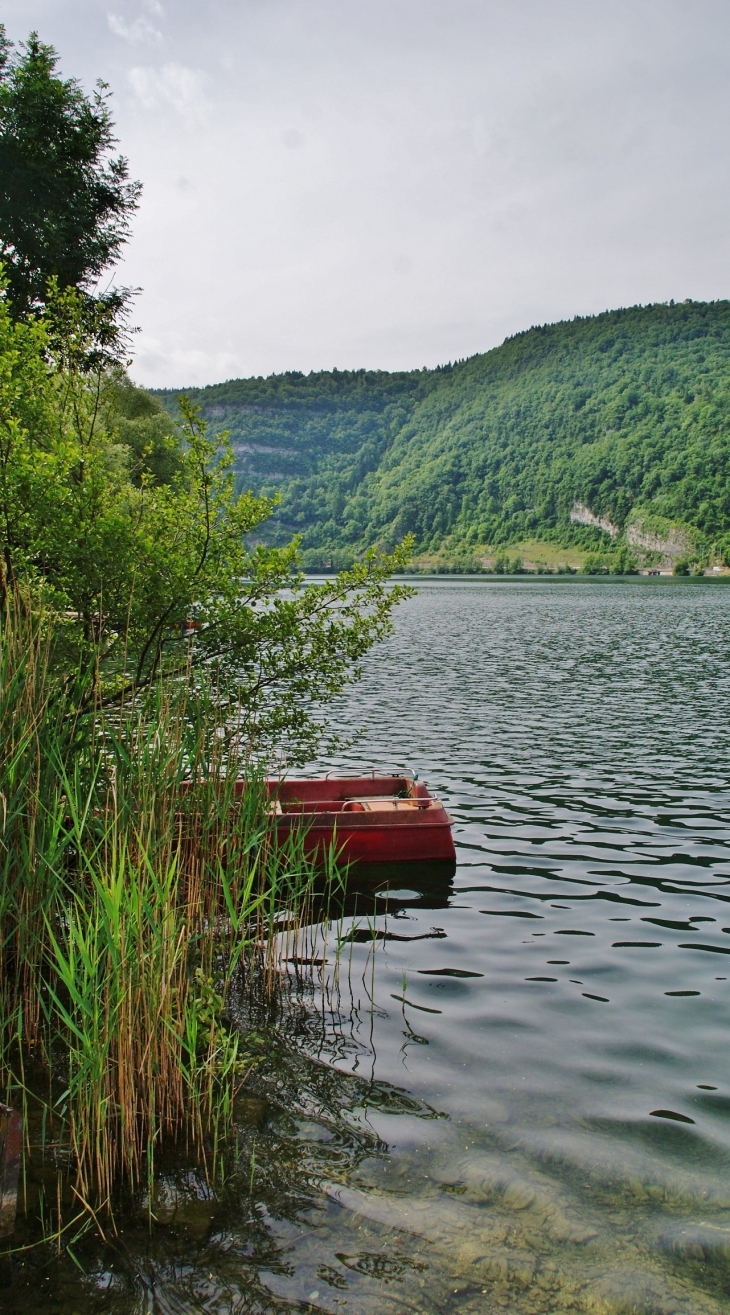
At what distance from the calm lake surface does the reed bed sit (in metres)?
0.34

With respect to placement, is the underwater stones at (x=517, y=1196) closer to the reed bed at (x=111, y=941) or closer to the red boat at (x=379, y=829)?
the reed bed at (x=111, y=941)

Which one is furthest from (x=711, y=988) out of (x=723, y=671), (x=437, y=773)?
(x=723, y=671)

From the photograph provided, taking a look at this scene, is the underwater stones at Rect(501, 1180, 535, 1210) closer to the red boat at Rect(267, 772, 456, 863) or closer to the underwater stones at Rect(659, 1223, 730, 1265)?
the underwater stones at Rect(659, 1223, 730, 1265)

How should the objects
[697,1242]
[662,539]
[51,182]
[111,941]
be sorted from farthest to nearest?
[662,539], [51,182], [697,1242], [111,941]

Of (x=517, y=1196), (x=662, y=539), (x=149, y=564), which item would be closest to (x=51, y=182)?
(x=149, y=564)

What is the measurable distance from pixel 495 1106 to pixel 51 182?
31979 mm

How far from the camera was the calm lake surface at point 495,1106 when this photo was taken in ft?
14.4

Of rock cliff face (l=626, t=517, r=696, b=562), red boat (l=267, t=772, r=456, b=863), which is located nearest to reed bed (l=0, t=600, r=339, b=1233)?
red boat (l=267, t=772, r=456, b=863)

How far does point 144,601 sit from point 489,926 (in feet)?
17.3

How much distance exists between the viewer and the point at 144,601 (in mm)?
9070

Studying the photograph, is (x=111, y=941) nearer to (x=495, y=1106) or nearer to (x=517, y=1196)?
(x=517, y=1196)

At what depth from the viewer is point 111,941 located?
15.1ft

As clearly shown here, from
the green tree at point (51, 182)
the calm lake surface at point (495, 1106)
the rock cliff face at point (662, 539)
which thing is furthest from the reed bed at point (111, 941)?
the rock cliff face at point (662, 539)

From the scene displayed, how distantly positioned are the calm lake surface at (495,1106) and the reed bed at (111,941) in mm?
335
